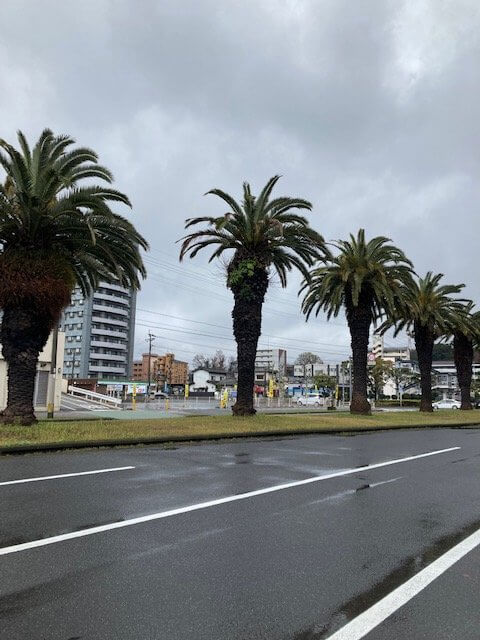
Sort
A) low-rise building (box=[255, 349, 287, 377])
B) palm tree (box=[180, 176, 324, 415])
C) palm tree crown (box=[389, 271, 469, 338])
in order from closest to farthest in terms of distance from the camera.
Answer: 1. palm tree (box=[180, 176, 324, 415])
2. palm tree crown (box=[389, 271, 469, 338])
3. low-rise building (box=[255, 349, 287, 377])

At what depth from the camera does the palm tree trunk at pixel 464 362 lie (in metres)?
48.0

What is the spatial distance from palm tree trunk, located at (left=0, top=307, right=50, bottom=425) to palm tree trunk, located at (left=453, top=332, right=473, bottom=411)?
3977cm

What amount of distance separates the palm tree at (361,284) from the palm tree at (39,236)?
54.4 feet

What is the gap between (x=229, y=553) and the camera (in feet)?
17.3

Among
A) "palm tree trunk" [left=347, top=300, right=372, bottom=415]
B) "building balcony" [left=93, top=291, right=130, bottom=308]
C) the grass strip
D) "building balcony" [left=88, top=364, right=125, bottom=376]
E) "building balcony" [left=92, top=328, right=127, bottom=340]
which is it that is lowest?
the grass strip

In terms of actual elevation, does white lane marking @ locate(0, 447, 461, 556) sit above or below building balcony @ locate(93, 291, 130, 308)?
below

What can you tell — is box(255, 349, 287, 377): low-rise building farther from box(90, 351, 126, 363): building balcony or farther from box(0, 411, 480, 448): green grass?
box(0, 411, 480, 448): green grass

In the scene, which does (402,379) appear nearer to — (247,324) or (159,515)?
(247,324)

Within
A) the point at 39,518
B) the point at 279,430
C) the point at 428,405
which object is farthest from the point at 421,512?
the point at 428,405

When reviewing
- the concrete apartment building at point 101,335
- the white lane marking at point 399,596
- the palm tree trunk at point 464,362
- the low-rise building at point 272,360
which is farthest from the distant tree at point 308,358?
the white lane marking at point 399,596

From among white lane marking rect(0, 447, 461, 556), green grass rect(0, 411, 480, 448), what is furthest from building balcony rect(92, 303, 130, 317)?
white lane marking rect(0, 447, 461, 556)

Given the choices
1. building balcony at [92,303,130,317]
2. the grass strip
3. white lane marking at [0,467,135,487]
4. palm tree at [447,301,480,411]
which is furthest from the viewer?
building balcony at [92,303,130,317]

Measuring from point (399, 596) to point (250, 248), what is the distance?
830 inches

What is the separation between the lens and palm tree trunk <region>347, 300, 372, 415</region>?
32500mm
